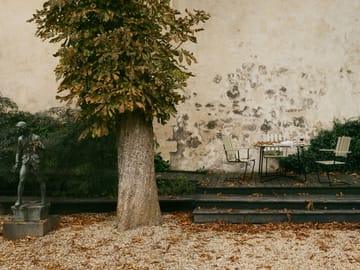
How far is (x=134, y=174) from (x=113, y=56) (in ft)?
5.32

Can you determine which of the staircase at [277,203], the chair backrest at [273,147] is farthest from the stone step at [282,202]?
the chair backrest at [273,147]

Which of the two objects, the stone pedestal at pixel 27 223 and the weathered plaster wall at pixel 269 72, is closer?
the stone pedestal at pixel 27 223

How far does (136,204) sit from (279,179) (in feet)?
10.1

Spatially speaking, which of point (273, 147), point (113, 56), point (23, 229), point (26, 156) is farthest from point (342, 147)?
point (23, 229)

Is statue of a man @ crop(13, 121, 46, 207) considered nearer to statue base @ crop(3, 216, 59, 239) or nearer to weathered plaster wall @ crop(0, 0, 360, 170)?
statue base @ crop(3, 216, 59, 239)

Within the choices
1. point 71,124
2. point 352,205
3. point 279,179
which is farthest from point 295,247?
point 71,124

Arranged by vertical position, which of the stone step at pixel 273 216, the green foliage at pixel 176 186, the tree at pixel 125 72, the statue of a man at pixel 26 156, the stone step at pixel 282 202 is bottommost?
the stone step at pixel 273 216

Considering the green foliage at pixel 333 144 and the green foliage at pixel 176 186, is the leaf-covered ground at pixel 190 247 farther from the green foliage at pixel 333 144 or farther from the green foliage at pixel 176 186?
the green foliage at pixel 333 144

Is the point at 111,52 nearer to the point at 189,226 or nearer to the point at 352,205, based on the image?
the point at 189,226

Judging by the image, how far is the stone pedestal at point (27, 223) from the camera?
21.5 ft

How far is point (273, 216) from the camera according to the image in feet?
22.7

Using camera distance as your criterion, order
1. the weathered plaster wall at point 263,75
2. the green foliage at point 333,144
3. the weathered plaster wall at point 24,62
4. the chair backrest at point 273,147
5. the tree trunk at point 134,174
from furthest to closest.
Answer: the weathered plaster wall at point 24,62 → the weathered plaster wall at point 263,75 → the green foliage at point 333,144 → the chair backrest at point 273,147 → the tree trunk at point 134,174

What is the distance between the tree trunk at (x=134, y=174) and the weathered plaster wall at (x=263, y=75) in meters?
3.42

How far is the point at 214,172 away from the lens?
1009 centimetres
